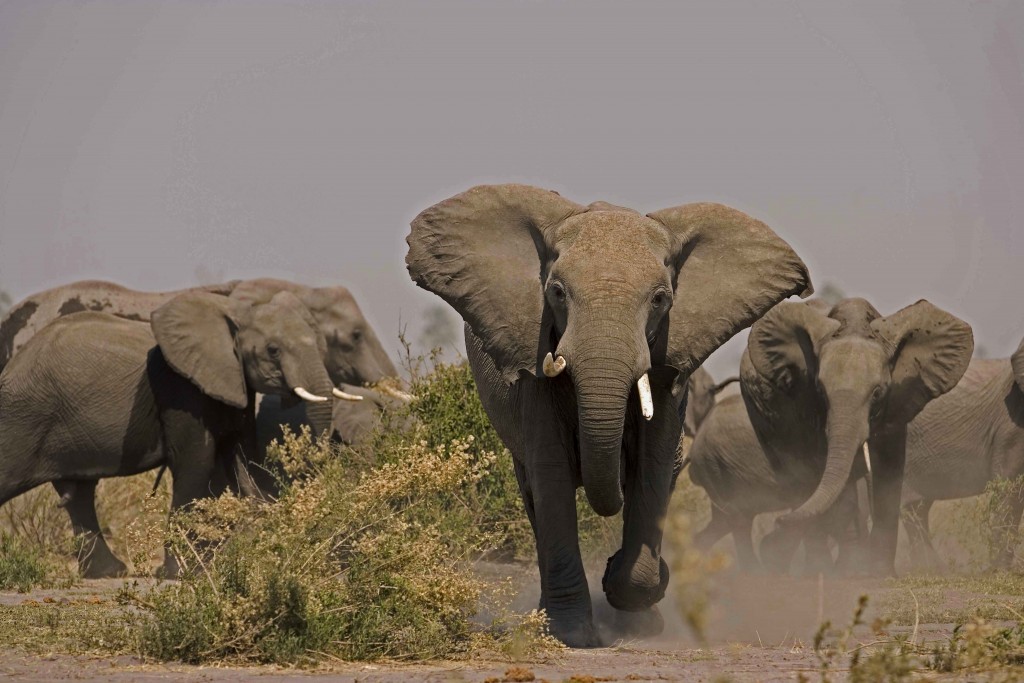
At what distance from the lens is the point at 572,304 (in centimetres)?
753

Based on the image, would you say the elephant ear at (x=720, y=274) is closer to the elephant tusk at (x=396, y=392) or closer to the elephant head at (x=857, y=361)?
the elephant tusk at (x=396, y=392)

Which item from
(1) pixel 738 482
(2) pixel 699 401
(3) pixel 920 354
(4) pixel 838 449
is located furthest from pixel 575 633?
(2) pixel 699 401

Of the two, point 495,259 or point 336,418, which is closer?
point 495,259

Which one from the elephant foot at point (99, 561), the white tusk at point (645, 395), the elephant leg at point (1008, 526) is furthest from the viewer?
the elephant leg at point (1008, 526)

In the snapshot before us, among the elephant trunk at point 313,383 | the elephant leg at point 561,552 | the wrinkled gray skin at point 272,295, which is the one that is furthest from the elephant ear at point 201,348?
the elephant leg at point 561,552

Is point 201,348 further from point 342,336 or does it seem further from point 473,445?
point 342,336

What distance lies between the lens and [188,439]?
14.4 meters

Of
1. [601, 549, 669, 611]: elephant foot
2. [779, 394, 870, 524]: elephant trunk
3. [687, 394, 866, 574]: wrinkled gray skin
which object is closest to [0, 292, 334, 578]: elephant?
[779, 394, 870, 524]: elephant trunk

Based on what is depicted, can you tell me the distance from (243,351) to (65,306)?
4604mm

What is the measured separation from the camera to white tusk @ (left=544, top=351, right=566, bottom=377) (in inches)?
292

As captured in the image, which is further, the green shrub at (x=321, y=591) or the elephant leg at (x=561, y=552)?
the elephant leg at (x=561, y=552)

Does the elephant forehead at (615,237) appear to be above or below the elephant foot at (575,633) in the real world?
above

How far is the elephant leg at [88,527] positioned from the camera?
1391 centimetres

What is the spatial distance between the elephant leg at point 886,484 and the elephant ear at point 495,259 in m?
7.74
